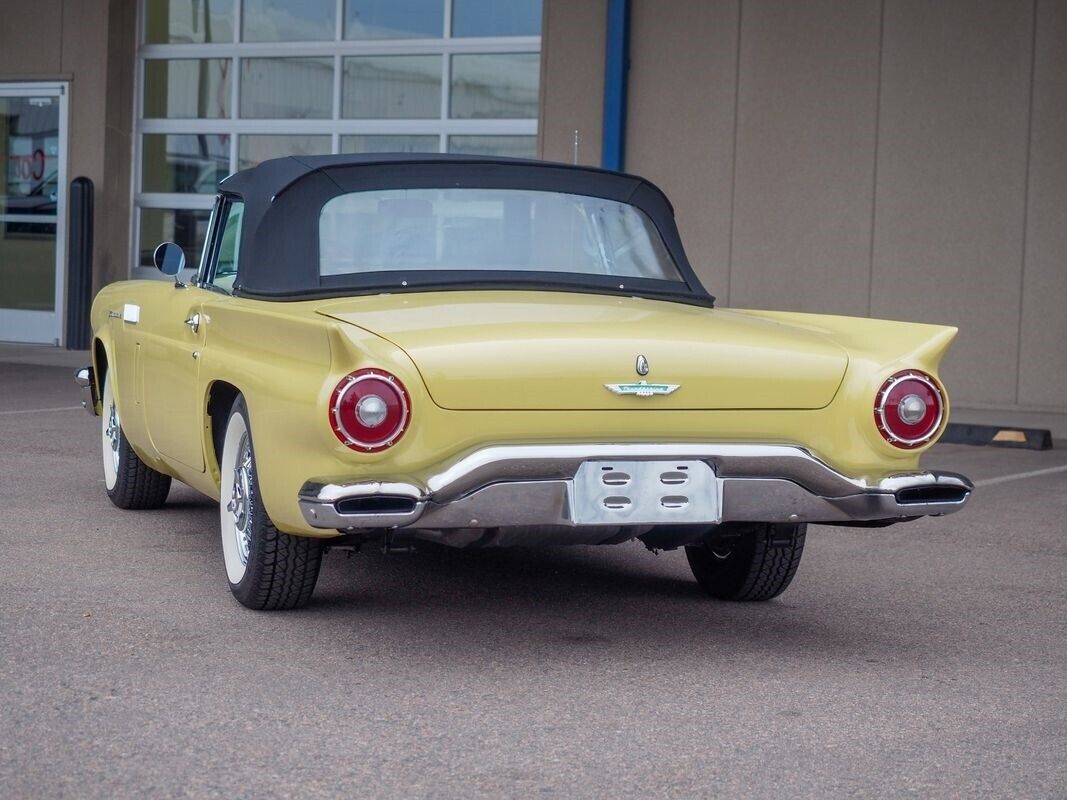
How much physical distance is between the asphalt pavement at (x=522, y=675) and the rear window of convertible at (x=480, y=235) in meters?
1.06

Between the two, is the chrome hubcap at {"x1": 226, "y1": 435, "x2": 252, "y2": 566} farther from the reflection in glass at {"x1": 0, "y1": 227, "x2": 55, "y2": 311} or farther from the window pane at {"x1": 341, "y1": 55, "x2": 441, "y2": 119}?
the reflection in glass at {"x1": 0, "y1": 227, "x2": 55, "y2": 311}

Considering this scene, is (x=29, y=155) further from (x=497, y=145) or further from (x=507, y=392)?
(x=507, y=392)

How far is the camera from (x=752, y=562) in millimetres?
5059

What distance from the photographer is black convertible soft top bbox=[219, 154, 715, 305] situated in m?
4.86

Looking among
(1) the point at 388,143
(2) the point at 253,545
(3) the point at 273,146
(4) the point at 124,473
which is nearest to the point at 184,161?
(3) the point at 273,146

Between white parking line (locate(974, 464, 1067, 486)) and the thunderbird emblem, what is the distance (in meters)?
4.83

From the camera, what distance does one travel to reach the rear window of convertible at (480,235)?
4969mm

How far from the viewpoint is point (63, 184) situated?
17047 millimetres

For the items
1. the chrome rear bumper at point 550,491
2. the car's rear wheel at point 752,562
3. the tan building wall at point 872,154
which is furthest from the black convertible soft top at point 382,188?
the tan building wall at point 872,154

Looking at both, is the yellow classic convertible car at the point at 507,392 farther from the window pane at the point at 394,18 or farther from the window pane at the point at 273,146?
the window pane at the point at 273,146

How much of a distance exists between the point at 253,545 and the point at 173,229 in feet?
42.5

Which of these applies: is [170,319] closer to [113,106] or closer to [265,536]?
[265,536]

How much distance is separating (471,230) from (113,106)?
12.7 metres

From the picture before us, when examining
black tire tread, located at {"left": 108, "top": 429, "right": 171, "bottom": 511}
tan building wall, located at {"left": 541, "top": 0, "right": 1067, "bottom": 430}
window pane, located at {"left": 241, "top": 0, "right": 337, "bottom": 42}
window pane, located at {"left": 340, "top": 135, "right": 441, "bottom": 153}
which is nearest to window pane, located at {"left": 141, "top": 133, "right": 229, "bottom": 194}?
window pane, located at {"left": 241, "top": 0, "right": 337, "bottom": 42}
